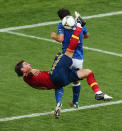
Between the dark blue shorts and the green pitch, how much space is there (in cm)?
118

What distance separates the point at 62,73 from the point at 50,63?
5.44m

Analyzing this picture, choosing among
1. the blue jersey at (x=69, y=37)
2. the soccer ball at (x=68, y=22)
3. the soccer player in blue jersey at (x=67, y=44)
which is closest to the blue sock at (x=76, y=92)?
the soccer player in blue jersey at (x=67, y=44)

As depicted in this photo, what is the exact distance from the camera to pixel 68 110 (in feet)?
48.5

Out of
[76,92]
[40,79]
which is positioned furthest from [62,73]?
[76,92]

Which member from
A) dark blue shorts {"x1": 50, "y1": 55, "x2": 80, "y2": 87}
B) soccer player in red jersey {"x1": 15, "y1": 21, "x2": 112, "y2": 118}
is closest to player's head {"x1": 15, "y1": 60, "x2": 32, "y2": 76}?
soccer player in red jersey {"x1": 15, "y1": 21, "x2": 112, "y2": 118}

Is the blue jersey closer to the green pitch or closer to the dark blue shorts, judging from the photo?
the dark blue shorts

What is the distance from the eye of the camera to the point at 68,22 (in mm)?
13500

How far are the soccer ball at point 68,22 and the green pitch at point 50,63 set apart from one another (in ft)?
7.46

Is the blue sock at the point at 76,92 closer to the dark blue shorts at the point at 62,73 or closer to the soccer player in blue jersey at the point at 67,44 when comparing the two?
the soccer player in blue jersey at the point at 67,44

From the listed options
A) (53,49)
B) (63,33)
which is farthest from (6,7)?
(63,33)

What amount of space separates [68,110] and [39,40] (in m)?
6.51

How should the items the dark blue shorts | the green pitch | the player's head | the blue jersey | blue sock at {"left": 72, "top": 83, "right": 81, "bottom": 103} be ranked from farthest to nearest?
blue sock at {"left": 72, "top": 83, "right": 81, "bottom": 103} < the green pitch < the blue jersey < the dark blue shorts < the player's head

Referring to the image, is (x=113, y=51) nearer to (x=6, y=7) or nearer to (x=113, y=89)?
(x=113, y=89)

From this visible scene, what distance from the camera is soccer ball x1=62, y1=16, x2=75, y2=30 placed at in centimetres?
1349
